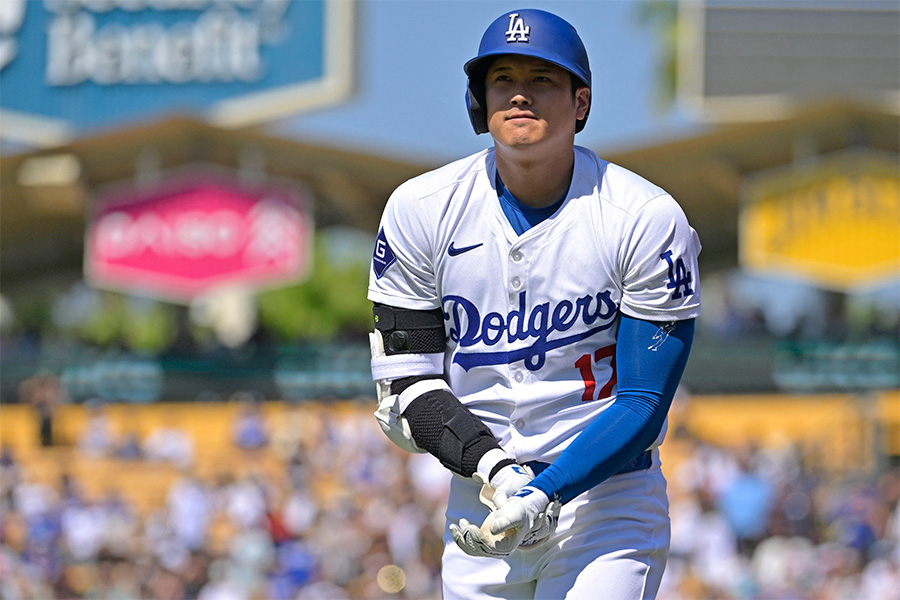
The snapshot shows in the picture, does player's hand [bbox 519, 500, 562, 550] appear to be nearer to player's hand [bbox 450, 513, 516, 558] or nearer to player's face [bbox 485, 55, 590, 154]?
player's hand [bbox 450, 513, 516, 558]

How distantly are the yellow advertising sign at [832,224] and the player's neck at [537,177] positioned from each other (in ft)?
63.8

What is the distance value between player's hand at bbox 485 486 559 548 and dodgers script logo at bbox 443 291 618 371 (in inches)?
16.2

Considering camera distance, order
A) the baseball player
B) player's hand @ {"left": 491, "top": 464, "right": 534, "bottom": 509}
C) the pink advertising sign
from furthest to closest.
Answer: the pink advertising sign < the baseball player < player's hand @ {"left": 491, "top": 464, "right": 534, "bottom": 509}

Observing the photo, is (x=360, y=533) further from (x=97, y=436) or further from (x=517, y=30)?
(x=517, y=30)

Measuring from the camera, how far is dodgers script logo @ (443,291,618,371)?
316cm

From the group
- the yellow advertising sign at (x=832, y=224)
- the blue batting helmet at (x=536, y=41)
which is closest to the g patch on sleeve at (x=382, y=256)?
the blue batting helmet at (x=536, y=41)

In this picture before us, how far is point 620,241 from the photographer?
10.2ft

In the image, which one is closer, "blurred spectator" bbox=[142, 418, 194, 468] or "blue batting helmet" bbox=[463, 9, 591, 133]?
"blue batting helmet" bbox=[463, 9, 591, 133]

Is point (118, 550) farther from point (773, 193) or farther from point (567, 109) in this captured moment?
point (773, 193)

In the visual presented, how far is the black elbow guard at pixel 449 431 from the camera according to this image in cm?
315

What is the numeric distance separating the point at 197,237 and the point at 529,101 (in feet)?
66.8

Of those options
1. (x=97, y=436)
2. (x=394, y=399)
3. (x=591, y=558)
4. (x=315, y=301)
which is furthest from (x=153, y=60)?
(x=315, y=301)

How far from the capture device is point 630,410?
10.1ft

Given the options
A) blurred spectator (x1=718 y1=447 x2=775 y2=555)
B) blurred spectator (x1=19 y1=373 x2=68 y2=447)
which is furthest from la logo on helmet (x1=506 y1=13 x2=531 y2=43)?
blurred spectator (x1=19 y1=373 x2=68 y2=447)
